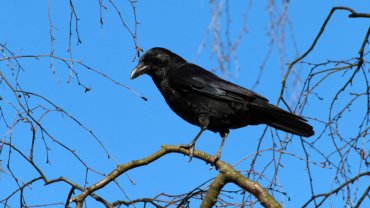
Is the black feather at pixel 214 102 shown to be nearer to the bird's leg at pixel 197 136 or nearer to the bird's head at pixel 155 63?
the bird's leg at pixel 197 136

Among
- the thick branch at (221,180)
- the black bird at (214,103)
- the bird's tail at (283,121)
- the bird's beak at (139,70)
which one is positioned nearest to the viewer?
the thick branch at (221,180)

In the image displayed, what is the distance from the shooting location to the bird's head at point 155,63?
5.79 metres

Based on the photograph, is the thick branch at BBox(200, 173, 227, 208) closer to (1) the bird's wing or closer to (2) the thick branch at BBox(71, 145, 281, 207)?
(2) the thick branch at BBox(71, 145, 281, 207)

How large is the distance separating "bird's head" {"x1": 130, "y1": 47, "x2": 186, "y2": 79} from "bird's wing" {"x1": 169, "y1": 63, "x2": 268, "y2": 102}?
23 centimetres

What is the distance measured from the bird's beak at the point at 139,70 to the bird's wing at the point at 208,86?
0.36 metres

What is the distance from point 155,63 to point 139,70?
0.56 ft

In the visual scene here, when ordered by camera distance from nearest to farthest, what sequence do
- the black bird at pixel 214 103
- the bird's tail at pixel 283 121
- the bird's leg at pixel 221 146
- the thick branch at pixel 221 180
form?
the thick branch at pixel 221 180, the bird's leg at pixel 221 146, the bird's tail at pixel 283 121, the black bird at pixel 214 103

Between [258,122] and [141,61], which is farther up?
[141,61]

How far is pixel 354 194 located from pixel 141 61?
302 cm

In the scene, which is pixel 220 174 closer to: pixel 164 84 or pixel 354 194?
pixel 354 194

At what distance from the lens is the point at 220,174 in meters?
3.81

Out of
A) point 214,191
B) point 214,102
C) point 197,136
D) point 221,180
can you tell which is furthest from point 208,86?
point 214,191

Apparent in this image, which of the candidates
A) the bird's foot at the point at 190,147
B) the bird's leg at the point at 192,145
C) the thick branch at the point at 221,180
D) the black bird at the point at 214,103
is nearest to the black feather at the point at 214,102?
the black bird at the point at 214,103

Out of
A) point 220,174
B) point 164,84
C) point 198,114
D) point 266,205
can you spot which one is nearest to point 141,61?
point 164,84
